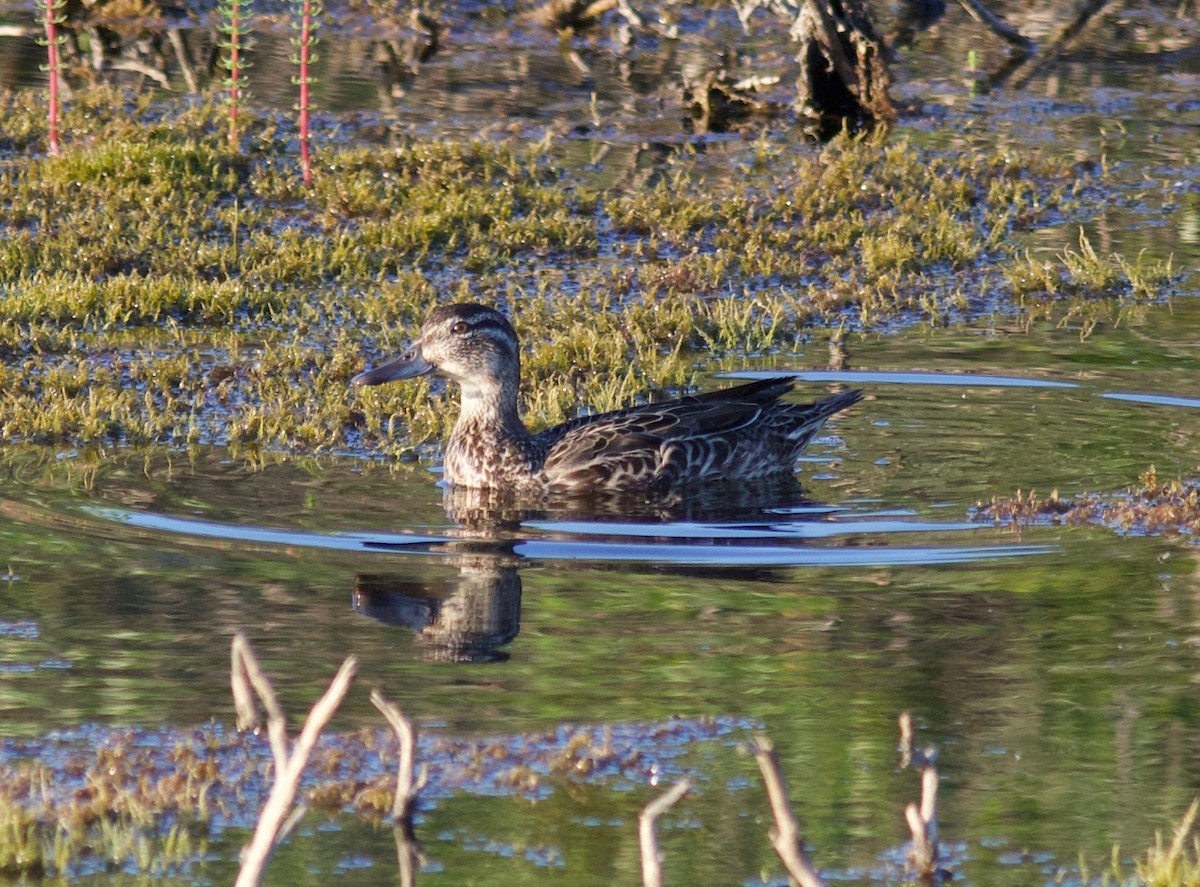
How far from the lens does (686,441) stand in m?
9.70

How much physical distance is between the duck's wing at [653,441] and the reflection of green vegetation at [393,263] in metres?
1.22

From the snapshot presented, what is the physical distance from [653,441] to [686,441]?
0.55 feet

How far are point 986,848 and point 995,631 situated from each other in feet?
6.38

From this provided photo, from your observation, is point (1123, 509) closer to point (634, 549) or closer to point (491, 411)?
point (634, 549)

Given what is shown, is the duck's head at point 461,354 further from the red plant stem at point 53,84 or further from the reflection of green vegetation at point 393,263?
the red plant stem at point 53,84

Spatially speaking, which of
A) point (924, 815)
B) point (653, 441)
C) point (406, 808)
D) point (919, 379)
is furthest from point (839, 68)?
point (924, 815)

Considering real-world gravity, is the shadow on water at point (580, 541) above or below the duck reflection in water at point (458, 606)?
above

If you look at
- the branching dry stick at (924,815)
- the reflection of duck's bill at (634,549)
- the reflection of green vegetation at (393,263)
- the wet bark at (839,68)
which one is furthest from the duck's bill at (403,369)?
the wet bark at (839,68)

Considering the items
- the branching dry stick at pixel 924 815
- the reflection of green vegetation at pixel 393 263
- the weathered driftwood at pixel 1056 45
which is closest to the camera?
the branching dry stick at pixel 924 815

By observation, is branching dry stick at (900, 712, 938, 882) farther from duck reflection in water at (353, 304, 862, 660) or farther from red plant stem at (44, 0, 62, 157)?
red plant stem at (44, 0, 62, 157)

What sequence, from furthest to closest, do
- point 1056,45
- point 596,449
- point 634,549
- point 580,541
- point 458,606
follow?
point 1056,45, point 596,449, point 580,541, point 634,549, point 458,606

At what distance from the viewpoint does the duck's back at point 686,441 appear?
9.58m

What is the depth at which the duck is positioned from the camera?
31.5ft

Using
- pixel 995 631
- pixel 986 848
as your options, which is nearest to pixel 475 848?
pixel 986 848
